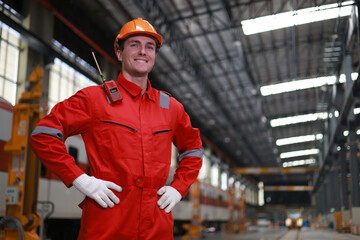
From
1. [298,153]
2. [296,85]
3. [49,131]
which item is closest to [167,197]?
[49,131]

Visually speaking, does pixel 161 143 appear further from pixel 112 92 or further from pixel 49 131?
pixel 49 131

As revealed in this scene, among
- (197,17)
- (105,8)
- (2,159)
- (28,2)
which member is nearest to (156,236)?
(2,159)

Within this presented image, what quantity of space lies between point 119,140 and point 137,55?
1.71 feet

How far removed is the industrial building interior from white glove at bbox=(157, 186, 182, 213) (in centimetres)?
626

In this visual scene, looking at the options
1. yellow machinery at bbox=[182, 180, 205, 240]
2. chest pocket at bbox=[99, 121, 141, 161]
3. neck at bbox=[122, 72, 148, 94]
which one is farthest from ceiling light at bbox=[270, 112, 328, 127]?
chest pocket at bbox=[99, 121, 141, 161]

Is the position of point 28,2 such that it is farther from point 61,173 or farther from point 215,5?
point 61,173

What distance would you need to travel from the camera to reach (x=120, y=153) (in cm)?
219

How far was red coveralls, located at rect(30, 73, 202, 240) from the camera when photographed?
2104mm

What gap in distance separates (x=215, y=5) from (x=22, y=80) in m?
8.86

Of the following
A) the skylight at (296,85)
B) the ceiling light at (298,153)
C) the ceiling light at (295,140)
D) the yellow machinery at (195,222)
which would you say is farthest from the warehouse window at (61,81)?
the ceiling light at (298,153)

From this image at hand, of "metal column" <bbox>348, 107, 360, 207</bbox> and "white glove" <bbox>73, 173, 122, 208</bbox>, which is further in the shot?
"metal column" <bbox>348, 107, 360, 207</bbox>

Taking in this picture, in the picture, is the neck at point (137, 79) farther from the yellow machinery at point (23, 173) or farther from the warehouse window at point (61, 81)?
the warehouse window at point (61, 81)

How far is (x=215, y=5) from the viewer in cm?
1848

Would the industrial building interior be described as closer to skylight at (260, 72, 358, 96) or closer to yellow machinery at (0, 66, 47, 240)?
skylight at (260, 72, 358, 96)
